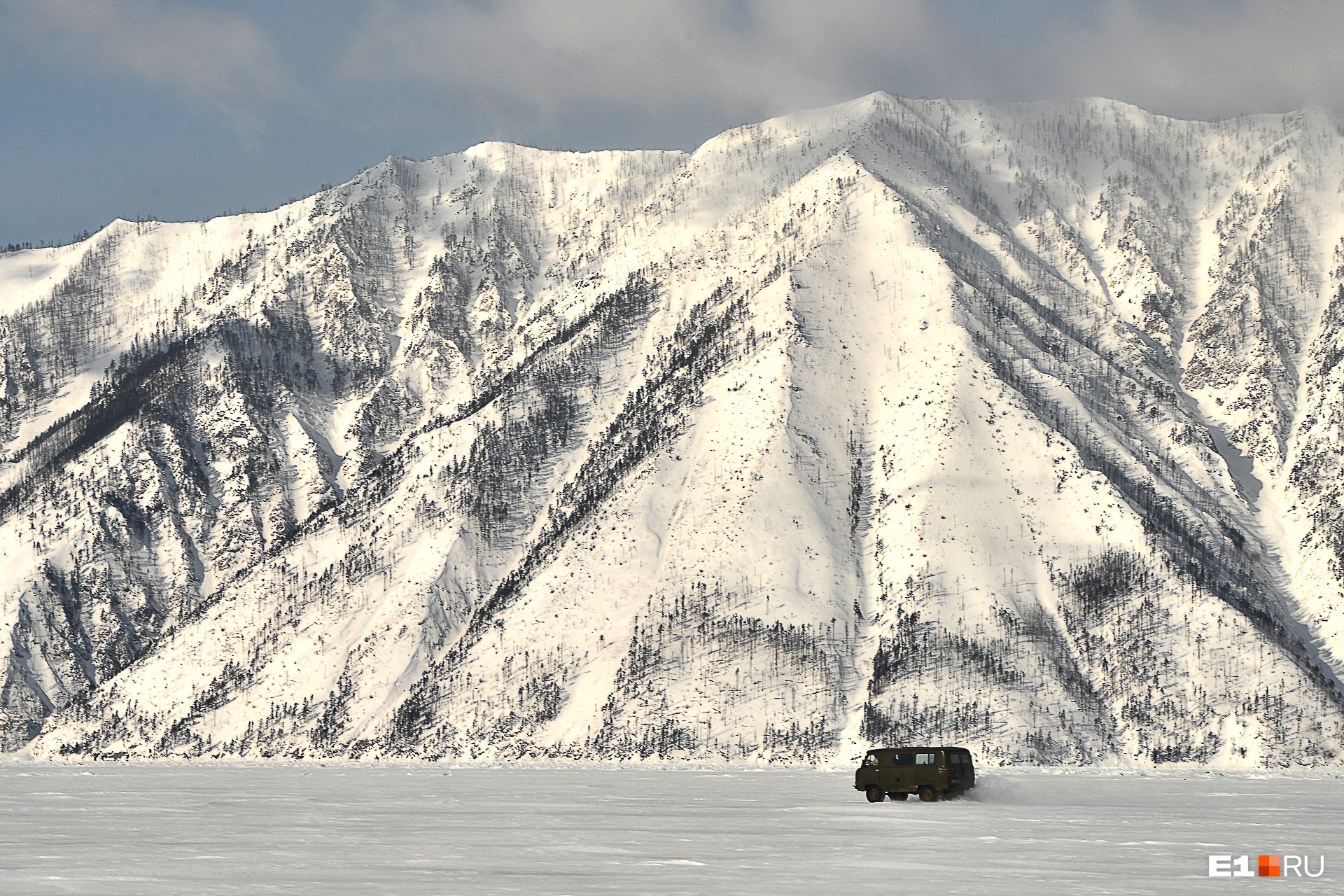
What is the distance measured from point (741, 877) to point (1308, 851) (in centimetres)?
2019

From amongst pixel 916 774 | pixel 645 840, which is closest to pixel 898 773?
pixel 916 774

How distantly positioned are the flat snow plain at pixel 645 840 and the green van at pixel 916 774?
43.4 inches

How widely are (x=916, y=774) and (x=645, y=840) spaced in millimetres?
27894

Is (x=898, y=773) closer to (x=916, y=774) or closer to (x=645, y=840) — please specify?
(x=916, y=774)

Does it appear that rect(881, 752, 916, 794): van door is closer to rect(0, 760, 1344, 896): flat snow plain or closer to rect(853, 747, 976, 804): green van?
rect(853, 747, 976, 804): green van

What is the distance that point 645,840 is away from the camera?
53.1m

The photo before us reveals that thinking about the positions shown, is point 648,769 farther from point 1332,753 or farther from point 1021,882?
point 1021,882

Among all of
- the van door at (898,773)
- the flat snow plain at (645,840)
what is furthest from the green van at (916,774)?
the flat snow plain at (645,840)

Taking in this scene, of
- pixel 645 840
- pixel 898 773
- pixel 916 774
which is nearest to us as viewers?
pixel 645 840

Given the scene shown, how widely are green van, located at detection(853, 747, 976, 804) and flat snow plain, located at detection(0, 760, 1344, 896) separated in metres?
1.10

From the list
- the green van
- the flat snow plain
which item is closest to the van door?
the green van

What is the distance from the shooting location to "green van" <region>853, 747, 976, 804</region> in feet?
252

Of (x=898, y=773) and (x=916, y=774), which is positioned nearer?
(x=916, y=774)

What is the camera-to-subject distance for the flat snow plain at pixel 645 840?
131 feet
